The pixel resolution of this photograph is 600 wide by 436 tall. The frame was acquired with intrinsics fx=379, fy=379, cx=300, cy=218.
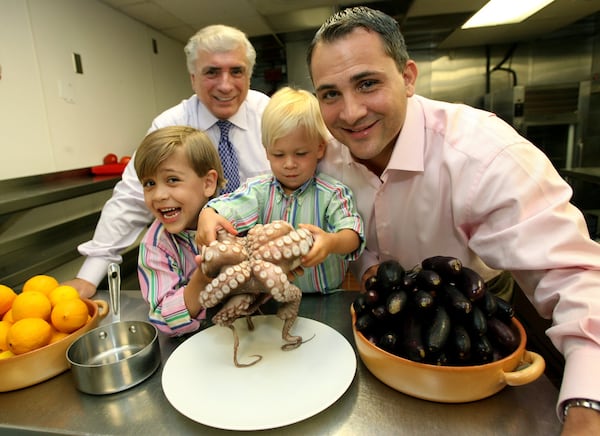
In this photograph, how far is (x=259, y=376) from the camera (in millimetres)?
815

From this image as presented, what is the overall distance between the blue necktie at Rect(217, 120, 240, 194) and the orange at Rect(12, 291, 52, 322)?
1047 millimetres

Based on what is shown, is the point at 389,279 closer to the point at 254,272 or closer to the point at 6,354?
the point at 254,272

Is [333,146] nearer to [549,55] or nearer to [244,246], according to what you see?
[244,246]

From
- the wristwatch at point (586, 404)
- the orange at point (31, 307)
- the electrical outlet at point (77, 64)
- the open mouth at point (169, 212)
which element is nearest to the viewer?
the wristwatch at point (586, 404)

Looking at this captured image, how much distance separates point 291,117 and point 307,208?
297mm

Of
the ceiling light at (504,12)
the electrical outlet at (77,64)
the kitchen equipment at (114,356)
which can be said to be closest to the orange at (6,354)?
the kitchen equipment at (114,356)

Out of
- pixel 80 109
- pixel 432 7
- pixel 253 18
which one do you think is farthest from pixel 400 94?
pixel 253 18

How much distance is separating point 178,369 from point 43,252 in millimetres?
1894

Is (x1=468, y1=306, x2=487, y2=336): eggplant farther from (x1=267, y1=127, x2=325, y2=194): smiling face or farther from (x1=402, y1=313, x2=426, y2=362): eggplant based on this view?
(x1=267, y1=127, x2=325, y2=194): smiling face

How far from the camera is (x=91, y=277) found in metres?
1.50

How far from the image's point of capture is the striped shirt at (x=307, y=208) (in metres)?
1.22

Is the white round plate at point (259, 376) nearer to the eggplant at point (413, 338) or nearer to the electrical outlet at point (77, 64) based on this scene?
the eggplant at point (413, 338)

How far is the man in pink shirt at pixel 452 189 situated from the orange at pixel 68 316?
2.86ft

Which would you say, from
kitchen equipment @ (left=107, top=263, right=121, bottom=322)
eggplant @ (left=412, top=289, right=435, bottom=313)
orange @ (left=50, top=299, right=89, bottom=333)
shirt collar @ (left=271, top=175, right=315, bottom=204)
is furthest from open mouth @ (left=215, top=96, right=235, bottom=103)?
eggplant @ (left=412, top=289, right=435, bottom=313)
